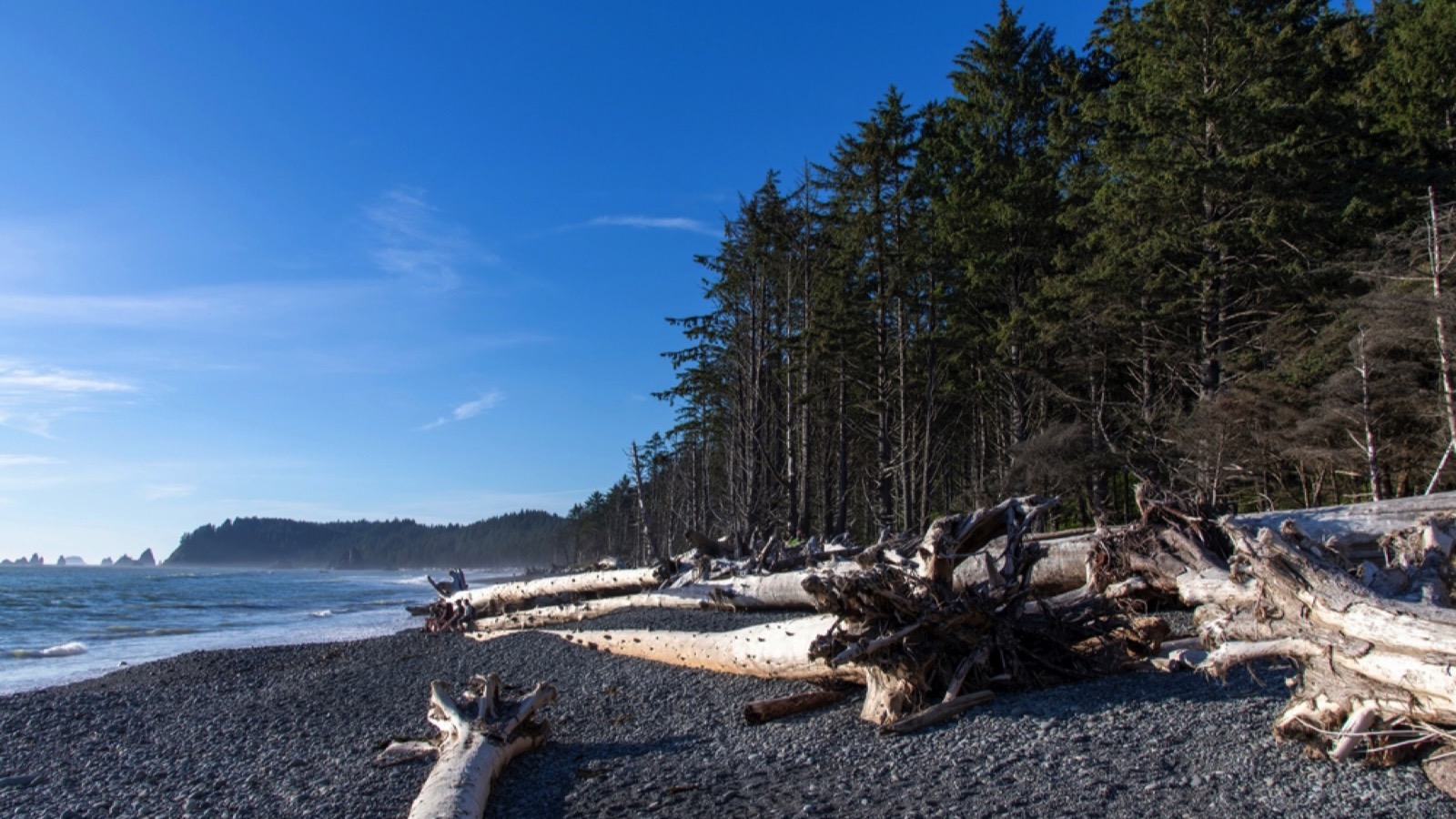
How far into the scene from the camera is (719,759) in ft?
18.7

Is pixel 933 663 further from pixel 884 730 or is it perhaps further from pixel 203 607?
pixel 203 607

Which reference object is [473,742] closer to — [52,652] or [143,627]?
[52,652]

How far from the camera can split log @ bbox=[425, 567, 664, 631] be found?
15.9 meters

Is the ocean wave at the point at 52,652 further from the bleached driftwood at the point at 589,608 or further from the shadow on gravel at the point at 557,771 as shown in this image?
the shadow on gravel at the point at 557,771

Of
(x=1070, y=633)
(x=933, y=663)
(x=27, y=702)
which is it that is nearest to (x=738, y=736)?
(x=933, y=663)

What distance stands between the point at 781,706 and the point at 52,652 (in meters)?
18.1

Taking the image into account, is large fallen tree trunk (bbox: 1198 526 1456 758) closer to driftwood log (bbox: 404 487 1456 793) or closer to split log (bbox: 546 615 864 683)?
driftwood log (bbox: 404 487 1456 793)

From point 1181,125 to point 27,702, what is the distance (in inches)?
1001

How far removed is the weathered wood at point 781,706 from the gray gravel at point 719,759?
3.6 inches

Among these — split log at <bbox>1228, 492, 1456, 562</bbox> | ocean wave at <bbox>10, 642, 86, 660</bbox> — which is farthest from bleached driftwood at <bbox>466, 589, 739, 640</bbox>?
ocean wave at <bbox>10, 642, 86, 660</bbox>

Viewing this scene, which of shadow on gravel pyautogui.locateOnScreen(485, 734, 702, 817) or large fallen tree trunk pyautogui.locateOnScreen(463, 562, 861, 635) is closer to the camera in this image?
shadow on gravel pyautogui.locateOnScreen(485, 734, 702, 817)

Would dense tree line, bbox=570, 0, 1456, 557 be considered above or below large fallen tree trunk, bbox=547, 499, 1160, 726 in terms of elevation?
above

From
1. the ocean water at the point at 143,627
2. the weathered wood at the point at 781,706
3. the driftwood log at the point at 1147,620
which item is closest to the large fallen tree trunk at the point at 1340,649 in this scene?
the driftwood log at the point at 1147,620

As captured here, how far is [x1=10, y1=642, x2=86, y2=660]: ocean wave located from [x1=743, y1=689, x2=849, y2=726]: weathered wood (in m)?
17.4
